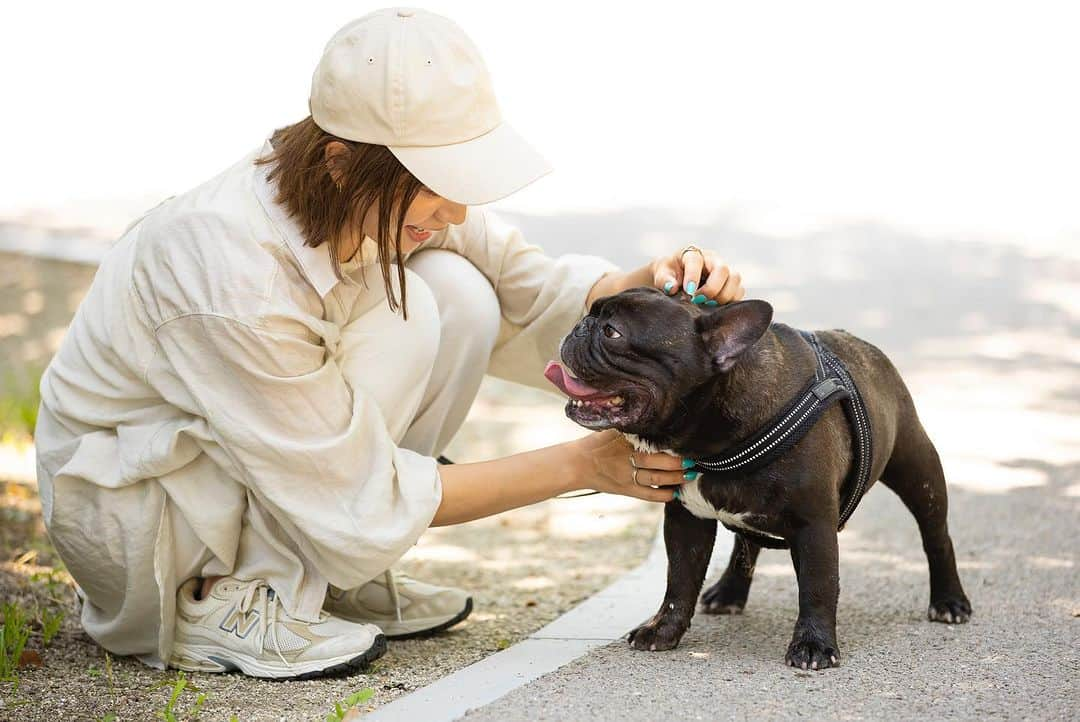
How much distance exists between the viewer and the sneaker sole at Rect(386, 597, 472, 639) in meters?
3.90

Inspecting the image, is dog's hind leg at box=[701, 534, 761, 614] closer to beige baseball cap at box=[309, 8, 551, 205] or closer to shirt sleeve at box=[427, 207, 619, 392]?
shirt sleeve at box=[427, 207, 619, 392]

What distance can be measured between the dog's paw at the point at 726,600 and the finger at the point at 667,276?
975 mm

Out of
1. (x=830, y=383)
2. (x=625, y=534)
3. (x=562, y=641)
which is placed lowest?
(x=625, y=534)

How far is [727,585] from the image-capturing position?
13.0ft

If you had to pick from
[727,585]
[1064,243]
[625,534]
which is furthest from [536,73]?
[727,585]

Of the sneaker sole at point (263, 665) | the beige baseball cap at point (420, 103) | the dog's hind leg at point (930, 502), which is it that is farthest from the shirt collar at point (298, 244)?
the dog's hind leg at point (930, 502)

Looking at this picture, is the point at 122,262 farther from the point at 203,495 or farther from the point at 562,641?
the point at 562,641

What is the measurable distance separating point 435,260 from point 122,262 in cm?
93

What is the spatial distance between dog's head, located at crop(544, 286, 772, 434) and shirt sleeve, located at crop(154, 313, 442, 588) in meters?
0.51

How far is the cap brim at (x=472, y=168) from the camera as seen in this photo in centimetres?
311

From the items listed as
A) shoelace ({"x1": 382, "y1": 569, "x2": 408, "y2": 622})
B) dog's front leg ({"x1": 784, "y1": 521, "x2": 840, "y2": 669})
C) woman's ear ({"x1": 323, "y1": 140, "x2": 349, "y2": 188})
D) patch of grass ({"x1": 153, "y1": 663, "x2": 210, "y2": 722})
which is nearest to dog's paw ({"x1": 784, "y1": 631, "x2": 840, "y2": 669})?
dog's front leg ({"x1": 784, "y1": 521, "x2": 840, "y2": 669})

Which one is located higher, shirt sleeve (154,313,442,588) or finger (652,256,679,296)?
finger (652,256,679,296)

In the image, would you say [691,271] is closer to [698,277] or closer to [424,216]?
[698,277]

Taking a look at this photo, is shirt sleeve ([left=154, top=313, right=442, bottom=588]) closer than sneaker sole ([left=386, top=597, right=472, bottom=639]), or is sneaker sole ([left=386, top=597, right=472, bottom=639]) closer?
shirt sleeve ([left=154, top=313, right=442, bottom=588])
